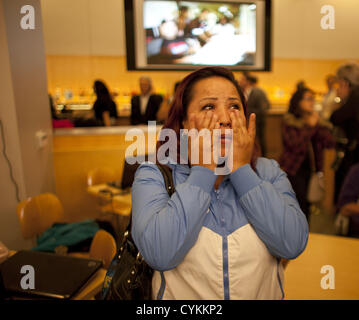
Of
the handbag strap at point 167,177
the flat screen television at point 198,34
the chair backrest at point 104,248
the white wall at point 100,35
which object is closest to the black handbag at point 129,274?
the handbag strap at point 167,177

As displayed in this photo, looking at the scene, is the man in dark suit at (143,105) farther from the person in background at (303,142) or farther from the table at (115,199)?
the person in background at (303,142)

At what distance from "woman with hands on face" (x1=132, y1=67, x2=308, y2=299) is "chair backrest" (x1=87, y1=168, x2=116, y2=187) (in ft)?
6.51

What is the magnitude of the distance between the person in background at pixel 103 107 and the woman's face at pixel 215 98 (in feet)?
9.02

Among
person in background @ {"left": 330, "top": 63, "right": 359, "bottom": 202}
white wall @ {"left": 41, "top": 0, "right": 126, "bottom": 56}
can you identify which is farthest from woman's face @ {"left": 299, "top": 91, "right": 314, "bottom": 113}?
white wall @ {"left": 41, "top": 0, "right": 126, "bottom": 56}

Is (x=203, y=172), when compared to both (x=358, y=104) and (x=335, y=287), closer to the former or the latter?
(x=335, y=287)

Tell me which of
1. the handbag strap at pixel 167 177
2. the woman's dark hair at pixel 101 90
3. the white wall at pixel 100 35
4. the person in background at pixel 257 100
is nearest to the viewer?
the handbag strap at pixel 167 177

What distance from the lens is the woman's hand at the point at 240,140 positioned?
78cm

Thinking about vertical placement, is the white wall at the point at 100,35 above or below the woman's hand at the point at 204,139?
above

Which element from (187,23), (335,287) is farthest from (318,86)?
(335,287)

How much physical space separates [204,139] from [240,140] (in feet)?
0.31

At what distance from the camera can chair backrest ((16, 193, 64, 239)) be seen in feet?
5.28

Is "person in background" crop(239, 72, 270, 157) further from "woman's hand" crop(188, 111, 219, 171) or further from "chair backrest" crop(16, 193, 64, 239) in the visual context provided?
"woman's hand" crop(188, 111, 219, 171)
